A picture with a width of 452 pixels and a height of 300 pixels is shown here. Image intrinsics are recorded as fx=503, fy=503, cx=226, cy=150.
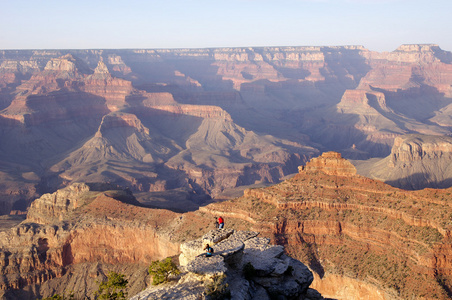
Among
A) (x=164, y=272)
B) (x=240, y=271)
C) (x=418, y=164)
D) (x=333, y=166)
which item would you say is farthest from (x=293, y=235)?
(x=418, y=164)

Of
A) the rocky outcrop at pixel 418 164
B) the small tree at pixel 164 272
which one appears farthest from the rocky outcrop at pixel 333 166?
the rocky outcrop at pixel 418 164

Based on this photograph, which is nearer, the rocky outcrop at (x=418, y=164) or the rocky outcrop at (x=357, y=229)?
the rocky outcrop at (x=357, y=229)

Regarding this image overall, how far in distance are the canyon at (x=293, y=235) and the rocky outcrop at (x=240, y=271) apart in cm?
1688

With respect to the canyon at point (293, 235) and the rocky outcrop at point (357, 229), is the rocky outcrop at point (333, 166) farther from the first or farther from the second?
the rocky outcrop at point (357, 229)

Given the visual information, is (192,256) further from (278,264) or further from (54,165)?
(54,165)

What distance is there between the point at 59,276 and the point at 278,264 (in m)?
46.7

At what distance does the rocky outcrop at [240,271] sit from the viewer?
3319cm

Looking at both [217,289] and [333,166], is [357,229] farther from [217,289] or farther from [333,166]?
[217,289]

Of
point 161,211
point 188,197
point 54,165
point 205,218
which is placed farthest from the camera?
point 54,165

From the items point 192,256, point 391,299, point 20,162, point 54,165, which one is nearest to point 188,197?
point 54,165

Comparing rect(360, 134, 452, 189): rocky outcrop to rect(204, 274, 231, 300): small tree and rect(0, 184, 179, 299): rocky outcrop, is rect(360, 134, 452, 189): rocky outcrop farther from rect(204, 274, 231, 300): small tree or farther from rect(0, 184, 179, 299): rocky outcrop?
rect(204, 274, 231, 300): small tree

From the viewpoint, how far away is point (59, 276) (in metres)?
73.9

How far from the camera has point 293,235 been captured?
63.5 meters

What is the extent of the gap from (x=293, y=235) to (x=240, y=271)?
27.9 meters
